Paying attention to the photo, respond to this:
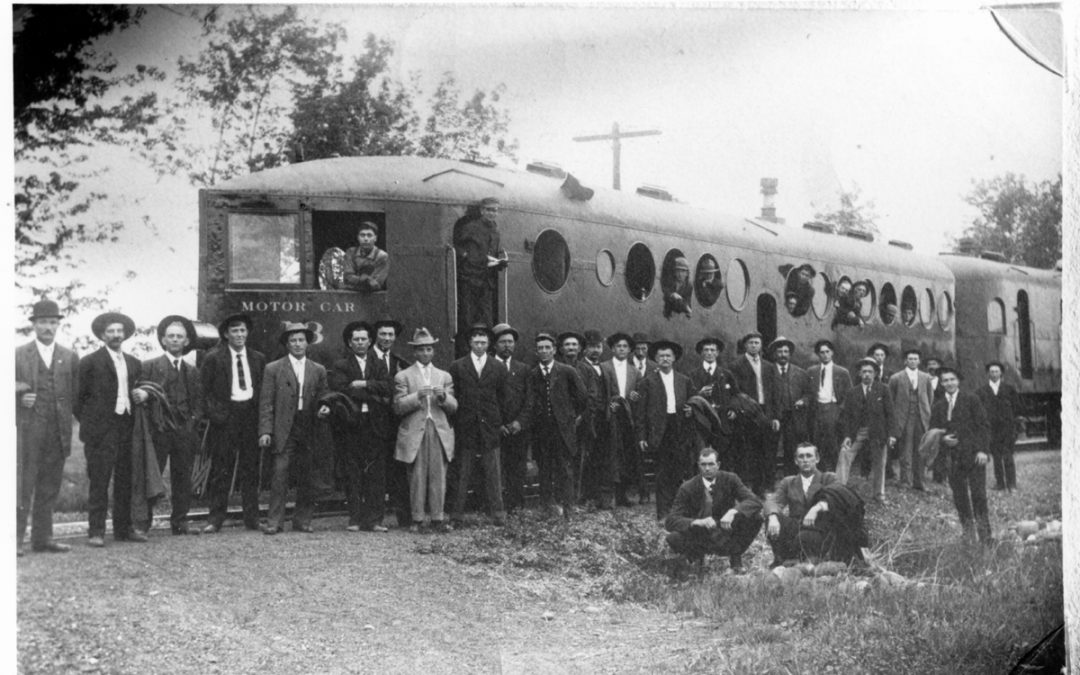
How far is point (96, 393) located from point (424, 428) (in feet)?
5.56

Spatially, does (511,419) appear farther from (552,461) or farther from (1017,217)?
(1017,217)

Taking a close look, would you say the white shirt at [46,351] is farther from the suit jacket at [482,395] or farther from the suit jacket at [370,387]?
the suit jacket at [482,395]

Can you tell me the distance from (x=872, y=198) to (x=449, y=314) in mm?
2854

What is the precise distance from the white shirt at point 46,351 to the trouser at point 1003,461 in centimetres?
562

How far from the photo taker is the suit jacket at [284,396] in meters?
5.36

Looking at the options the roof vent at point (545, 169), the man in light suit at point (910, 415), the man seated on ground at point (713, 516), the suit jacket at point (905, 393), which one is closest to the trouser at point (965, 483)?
the man in light suit at point (910, 415)

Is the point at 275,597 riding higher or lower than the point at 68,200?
lower

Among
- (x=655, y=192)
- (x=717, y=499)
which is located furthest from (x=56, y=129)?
(x=717, y=499)

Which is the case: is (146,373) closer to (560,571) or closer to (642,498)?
(560,571)

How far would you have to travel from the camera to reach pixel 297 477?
17.7 feet

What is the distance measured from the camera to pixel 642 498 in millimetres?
5945

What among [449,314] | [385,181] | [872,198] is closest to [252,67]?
[385,181]

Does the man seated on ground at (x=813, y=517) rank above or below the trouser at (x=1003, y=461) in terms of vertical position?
below

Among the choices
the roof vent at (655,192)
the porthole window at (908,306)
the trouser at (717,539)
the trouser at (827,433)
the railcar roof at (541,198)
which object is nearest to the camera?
the railcar roof at (541,198)
